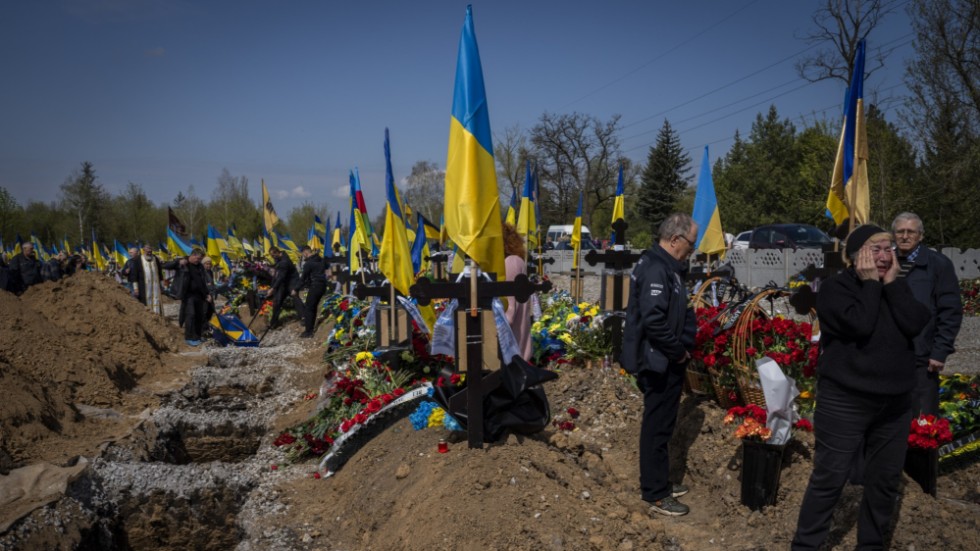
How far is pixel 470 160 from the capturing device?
15.3 feet

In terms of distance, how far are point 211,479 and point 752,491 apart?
444 centimetres

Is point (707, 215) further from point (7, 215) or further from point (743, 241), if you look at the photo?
point (7, 215)

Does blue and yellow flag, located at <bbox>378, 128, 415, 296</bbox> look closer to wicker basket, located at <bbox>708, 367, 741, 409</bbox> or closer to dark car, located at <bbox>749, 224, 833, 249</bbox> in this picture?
wicker basket, located at <bbox>708, 367, 741, 409</bbox>

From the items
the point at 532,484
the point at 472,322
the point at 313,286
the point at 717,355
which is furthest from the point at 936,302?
the point at 313,286

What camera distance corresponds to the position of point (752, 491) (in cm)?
398

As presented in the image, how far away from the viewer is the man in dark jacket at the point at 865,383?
302cm

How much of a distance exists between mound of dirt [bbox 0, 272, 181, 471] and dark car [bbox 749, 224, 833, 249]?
51.3ft

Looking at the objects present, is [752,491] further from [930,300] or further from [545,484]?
[930,300]

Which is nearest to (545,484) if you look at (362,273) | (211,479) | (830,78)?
(211,479)

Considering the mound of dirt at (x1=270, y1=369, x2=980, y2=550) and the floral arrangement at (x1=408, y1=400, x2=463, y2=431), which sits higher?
the floral arrangement at (x1=408, y1=400, x2=463, y2=431)

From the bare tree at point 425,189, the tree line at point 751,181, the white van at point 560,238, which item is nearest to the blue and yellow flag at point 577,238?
the tree line at point 751,181

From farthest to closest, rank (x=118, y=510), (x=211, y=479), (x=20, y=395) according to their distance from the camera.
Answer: (x=20, y=395) → (x=211, y=479) → (x=118, y=510)

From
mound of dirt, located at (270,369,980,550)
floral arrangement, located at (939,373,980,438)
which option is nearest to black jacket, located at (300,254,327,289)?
mound of dirt, located at (270,369,980,550)

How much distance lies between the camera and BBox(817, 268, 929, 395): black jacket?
2990 millimetres
